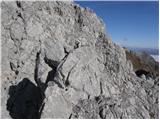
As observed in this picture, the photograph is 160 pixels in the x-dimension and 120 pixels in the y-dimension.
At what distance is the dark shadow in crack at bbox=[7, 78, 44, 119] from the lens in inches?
865

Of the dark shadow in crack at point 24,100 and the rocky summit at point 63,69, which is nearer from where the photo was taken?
the rocky summit at point 63,69

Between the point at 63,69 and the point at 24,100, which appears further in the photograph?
the point at 24,100

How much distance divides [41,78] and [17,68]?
2653 millimetres

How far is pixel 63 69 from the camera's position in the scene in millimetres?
20547

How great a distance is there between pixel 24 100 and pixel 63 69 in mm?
4121

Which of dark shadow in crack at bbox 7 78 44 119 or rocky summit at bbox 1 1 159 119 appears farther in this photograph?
dark shadow in crack at bbox 7 78 44 119

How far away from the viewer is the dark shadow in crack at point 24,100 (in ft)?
72.1

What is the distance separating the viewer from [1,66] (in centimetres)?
2328

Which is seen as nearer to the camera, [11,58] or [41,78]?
[41,78]

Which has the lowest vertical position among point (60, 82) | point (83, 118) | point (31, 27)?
point (83, 118)

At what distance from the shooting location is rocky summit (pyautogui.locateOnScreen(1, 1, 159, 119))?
20.2 m

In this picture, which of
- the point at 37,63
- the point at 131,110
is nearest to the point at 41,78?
the point at 37,63

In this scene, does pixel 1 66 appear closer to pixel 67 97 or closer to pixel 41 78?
pixel 41 78

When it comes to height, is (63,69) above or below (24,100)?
above
